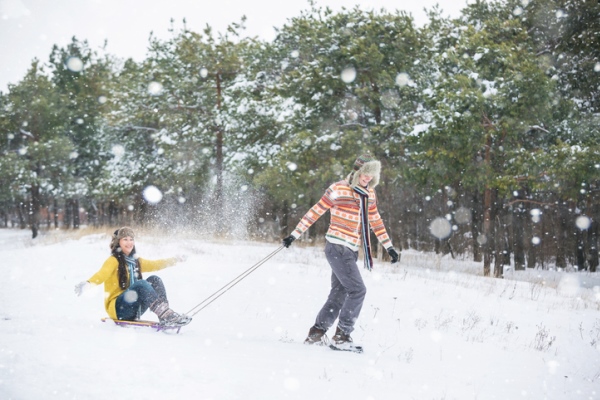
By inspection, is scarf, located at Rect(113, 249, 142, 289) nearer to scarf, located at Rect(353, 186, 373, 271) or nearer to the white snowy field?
the white snowy field

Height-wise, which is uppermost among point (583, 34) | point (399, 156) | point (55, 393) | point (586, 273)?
point (583, 34)

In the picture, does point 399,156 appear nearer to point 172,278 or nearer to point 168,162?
point 172,278

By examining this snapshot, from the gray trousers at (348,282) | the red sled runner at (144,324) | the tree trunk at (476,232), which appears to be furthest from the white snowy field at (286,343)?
the tree trunk at (476,232)

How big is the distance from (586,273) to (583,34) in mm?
9027

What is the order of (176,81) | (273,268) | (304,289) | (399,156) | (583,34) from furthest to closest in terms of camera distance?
(176,81)
(399,156)
(583,34)
(273,268)
(304,289)

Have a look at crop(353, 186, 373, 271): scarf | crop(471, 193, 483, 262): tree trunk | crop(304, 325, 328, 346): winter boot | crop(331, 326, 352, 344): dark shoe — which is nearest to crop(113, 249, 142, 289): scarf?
crop(304, 325, 328, 346): winter boot

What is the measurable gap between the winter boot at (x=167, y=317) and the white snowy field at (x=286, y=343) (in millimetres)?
148

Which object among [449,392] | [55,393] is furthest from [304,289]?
[55,393]

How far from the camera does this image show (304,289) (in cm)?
847

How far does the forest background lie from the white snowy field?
5.59 metres

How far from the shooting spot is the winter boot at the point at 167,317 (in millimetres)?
5004

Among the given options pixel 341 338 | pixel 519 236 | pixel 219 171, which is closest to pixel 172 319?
pixel 341 338

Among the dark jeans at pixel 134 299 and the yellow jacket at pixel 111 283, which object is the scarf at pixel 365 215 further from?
the yellow jacket at pixel 111 283

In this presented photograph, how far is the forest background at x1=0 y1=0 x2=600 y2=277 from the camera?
1439 cm
